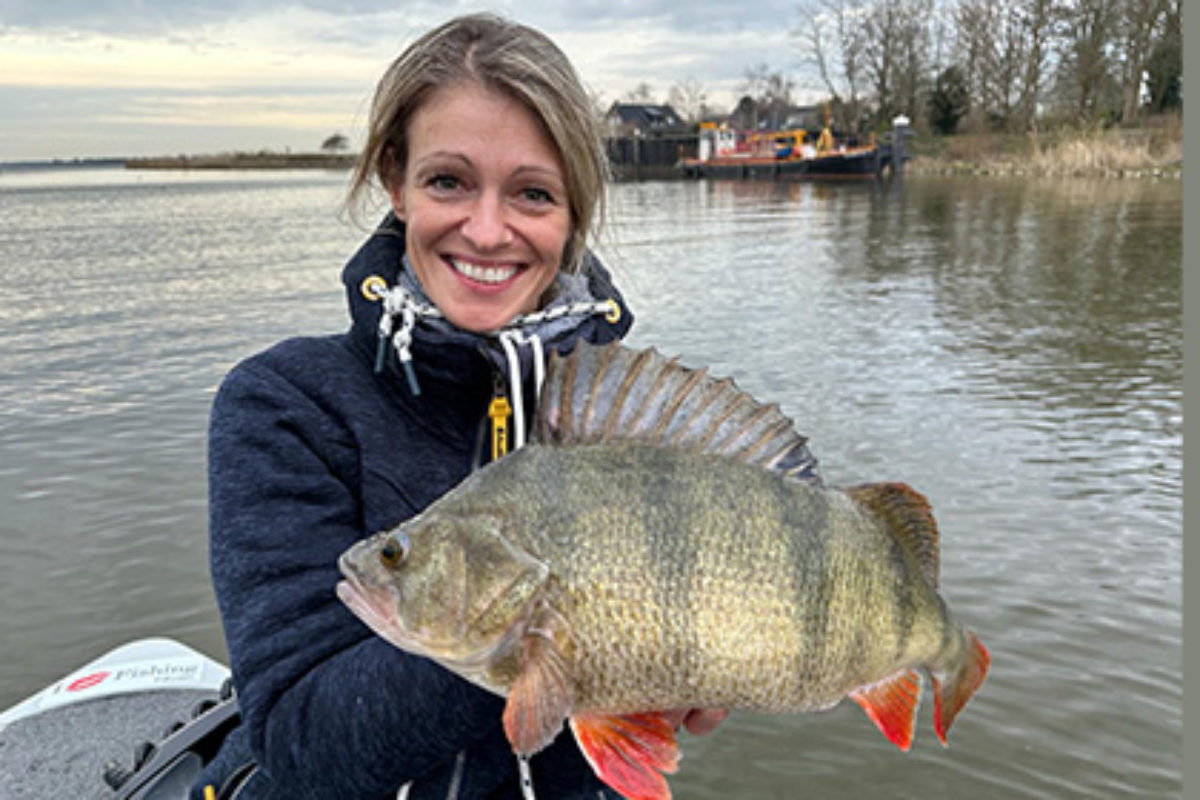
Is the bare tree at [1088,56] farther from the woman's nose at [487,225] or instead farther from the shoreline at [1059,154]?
the woman's nose at [487,225]

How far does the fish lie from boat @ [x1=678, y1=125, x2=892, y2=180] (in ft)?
165

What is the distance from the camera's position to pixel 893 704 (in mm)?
2076

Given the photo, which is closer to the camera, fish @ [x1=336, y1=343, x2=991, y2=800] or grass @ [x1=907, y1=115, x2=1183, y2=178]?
fish @ [x1=336, y1=343, x2=991, y2=800]

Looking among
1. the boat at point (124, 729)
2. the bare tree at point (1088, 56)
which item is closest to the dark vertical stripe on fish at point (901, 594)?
the boat at point (124, 729)

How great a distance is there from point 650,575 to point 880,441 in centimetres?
696

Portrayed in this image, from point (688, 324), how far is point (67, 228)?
26.7 meters

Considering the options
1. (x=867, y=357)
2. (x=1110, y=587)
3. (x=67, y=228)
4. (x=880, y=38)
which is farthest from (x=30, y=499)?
(x=880, y=38)

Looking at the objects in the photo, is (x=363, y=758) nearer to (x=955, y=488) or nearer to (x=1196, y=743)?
(x=1196, y=743)

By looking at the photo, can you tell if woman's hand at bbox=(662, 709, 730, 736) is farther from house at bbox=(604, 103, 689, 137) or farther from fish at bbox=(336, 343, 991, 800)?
house at bbox=(604, 103, 689, 137)

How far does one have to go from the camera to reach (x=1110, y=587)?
227 inches

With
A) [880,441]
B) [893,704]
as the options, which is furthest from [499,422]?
[880,441]

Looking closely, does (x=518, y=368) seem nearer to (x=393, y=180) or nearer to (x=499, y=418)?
(x=499, y=418)

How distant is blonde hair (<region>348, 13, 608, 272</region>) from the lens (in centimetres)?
212

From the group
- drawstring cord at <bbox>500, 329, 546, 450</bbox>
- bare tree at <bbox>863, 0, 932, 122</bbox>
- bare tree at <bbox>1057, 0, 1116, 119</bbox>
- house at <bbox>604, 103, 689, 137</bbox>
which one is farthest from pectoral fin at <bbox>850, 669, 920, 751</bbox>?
house at <bbox>604, 103, 689, 137</bbox>
